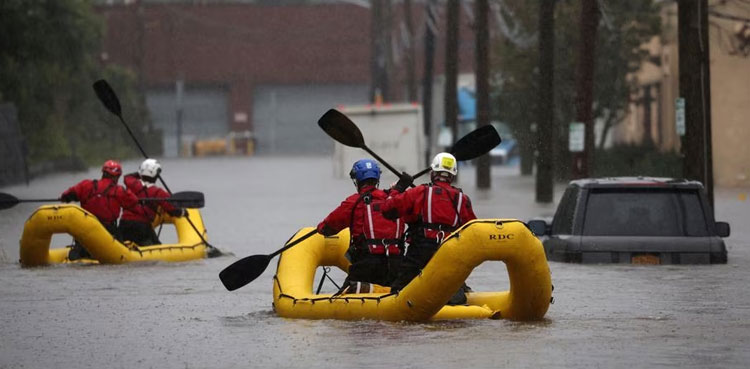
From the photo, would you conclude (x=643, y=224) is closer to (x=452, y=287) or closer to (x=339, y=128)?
(x=339, y=128)

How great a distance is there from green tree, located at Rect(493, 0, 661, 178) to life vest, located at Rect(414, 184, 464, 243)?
34.4 meters

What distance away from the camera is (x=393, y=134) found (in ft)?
188

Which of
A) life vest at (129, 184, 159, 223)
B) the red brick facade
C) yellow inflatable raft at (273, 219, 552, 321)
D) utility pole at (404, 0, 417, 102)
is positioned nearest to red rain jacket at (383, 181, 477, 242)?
yellow inflatable raft at (273, 219, 552, 321)

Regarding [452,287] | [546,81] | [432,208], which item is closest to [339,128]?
[432,208]

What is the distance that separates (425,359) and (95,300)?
667cm

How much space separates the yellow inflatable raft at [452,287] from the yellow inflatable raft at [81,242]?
6254mm

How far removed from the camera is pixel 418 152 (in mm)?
56594

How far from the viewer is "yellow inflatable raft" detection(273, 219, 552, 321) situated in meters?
14.5

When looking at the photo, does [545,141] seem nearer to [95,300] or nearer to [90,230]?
[90,230]

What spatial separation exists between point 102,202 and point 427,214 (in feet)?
28.7

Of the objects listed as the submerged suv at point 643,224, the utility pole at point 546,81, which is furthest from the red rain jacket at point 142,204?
the utility pole at point 546,81

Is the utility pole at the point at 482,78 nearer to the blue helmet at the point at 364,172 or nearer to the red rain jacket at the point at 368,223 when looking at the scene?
Answer: the blue helmet at the point at 364,172

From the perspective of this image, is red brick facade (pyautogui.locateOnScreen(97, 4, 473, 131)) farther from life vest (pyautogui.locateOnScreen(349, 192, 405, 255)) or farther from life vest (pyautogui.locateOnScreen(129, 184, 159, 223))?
life vest (pyautogui.locateOnScreen(349, 192, 405, 255))

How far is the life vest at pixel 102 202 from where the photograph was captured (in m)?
23.2
